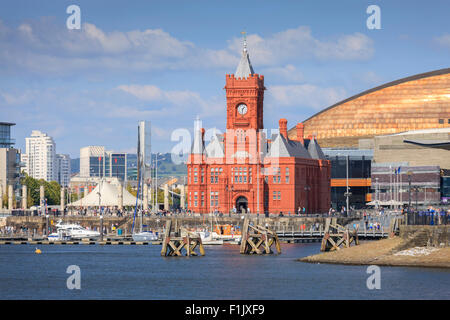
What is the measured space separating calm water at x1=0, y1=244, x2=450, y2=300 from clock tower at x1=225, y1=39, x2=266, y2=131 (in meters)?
57.6

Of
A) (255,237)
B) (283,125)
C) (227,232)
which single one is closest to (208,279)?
(255,237)

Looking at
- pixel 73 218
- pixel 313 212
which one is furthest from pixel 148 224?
pixel 313 212

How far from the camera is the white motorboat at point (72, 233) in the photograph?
16825cm

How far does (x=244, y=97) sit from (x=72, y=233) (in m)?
37.9

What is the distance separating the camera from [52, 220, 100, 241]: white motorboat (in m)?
168

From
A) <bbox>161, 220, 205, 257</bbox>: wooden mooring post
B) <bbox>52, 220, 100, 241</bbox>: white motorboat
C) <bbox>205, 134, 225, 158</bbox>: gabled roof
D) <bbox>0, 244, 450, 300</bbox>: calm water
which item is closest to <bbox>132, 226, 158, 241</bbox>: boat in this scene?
<bbox>52, 220, 100, 241</bbox>: white motorboat

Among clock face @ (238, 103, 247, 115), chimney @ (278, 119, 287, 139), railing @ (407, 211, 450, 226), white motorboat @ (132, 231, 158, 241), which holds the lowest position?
white motorboat @ (132, 231, 158, 241)

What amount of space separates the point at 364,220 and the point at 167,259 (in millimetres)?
58522

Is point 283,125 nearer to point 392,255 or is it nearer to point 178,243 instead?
point 178,243

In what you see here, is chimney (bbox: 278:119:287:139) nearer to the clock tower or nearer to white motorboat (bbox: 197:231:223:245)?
the clock tower

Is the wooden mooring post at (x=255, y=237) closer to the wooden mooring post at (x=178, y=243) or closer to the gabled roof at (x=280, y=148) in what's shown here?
the wooden mooring post at (x=178, y=243)
